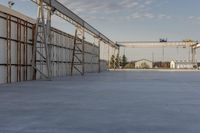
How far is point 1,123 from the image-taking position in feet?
26.3

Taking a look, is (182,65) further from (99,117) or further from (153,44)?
(99,117)

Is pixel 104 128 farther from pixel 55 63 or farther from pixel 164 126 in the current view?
pixel 55 63

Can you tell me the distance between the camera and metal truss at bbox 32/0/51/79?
2588 centimetres

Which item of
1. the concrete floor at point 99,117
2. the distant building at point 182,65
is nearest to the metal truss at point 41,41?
the concrete floor at point 99,117

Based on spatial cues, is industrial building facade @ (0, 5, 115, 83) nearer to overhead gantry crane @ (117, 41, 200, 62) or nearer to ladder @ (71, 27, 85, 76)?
ladder @ (71, 27, 85, 76)

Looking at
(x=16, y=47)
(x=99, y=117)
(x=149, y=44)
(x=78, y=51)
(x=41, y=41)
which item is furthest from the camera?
(x=149, y=44)

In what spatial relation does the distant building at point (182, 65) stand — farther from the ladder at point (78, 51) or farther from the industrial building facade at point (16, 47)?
the industrial building facade at point (16, 47)

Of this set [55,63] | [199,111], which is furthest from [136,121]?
[55,63]

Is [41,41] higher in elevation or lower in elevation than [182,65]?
higher

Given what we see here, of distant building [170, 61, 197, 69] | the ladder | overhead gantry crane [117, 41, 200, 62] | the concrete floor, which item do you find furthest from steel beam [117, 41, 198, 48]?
the concrete floor

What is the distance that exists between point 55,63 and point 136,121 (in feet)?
90.9

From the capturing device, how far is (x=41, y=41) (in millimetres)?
28938

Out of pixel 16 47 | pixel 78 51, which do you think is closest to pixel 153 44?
pixel 78 51

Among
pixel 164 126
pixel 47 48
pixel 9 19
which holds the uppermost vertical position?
pixel 9 19
